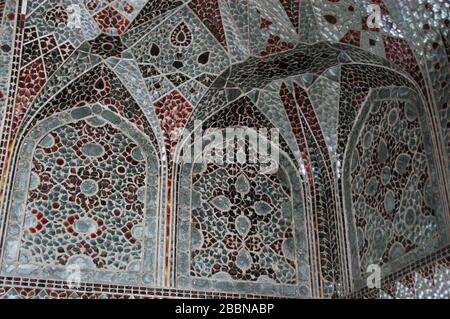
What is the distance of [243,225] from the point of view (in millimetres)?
8867

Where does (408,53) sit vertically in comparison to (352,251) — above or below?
above

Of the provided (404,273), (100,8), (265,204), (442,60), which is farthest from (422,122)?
(100,8)

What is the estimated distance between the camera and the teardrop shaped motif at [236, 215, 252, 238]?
28.9ft

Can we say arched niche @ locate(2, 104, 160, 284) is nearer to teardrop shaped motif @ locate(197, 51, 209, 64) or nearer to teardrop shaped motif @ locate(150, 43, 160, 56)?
teardrop shaped motif @ locate(150, 43, 160, 56)

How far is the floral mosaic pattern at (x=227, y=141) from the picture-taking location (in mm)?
7926

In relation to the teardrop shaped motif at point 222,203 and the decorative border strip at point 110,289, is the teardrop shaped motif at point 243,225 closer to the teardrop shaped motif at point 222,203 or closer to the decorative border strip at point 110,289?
the teardrop shaped motif at point 222,203

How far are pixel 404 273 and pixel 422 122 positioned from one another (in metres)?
1.54

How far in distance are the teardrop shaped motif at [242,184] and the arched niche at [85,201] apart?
98 cm

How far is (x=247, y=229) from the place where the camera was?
29.1 ft

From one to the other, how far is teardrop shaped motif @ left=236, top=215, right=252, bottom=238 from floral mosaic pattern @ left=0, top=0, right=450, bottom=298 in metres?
0.02

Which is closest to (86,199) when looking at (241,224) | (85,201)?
(85,201)

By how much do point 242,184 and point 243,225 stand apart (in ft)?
1.74

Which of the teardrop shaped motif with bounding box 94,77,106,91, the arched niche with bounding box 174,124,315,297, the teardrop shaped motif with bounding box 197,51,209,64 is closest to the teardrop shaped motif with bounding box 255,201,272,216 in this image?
the arched niche with bounding box 174,124,315,297

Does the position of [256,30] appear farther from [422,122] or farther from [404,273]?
[404,273]
